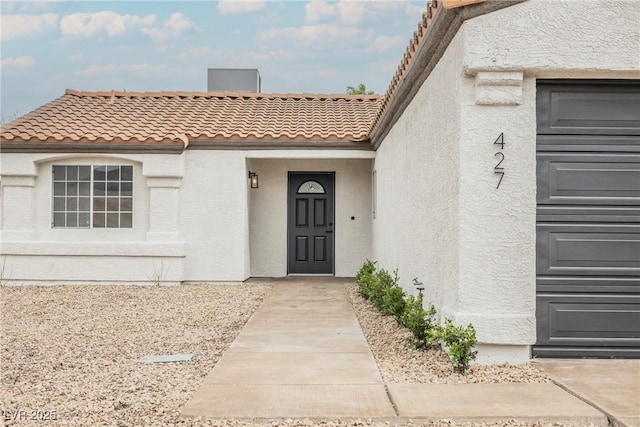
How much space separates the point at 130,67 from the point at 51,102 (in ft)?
56.5

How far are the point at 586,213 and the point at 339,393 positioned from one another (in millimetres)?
2880

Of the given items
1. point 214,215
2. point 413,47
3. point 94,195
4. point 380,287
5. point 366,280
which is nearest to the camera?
point 413,47

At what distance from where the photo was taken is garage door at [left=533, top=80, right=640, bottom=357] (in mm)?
5449

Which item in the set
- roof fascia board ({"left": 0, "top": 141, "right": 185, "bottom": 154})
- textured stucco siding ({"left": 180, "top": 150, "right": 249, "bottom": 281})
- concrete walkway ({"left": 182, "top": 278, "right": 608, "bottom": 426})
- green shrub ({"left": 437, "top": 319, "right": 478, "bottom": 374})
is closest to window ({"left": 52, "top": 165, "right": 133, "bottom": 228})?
roof fascia board ({"left": 0, "top": 141, "right": 185, "bottom": 154})

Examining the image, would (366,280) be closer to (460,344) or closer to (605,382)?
(460,344)

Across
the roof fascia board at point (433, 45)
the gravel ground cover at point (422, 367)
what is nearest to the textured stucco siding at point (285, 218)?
the roof fascia board at point (433, 45)

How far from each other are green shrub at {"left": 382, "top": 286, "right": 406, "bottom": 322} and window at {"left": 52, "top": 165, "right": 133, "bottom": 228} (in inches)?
262

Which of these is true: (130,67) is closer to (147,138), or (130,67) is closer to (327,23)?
(327,23)

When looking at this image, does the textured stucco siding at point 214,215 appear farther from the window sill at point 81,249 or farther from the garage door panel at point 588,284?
the garage door panel at point 588,284

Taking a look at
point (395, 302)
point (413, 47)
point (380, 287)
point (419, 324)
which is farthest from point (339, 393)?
point (380, 287)

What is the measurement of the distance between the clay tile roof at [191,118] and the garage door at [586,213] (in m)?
7.50

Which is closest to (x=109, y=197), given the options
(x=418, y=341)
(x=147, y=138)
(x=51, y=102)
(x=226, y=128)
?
(x=147, y=138)

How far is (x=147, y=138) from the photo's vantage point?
12.1 metres

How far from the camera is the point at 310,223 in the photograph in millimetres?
14211
